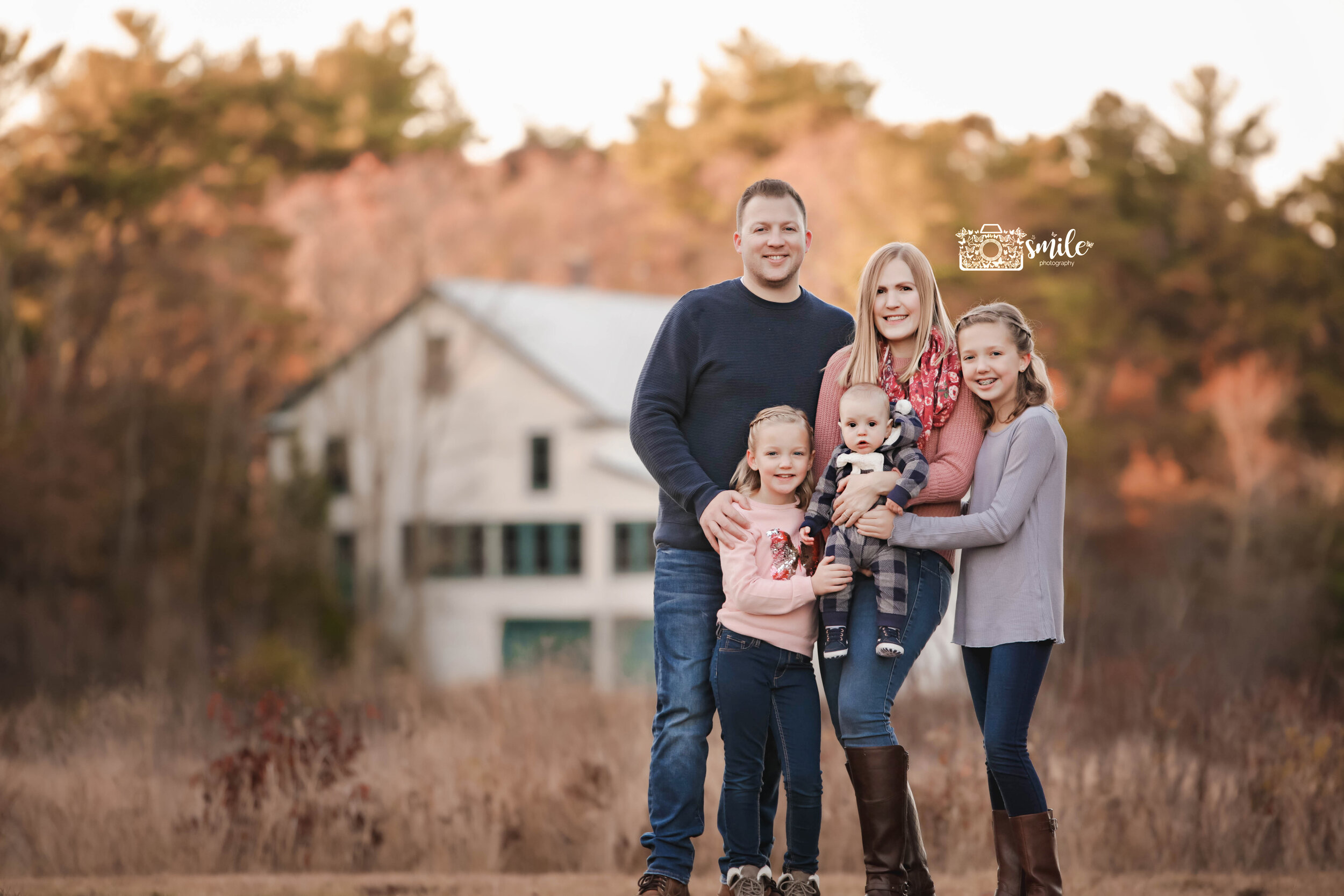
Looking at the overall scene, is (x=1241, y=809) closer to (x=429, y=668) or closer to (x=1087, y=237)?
(x=1087, y=237)

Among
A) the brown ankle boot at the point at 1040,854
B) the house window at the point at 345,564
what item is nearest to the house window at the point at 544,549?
the house window at the point at 345,564

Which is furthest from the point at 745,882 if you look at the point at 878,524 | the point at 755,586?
the point at 878,524

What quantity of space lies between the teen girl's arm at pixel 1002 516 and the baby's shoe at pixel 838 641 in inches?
12.1

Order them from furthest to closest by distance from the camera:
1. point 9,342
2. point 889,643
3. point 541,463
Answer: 1. point 541,463
2. point 9,342
3. point 889,643

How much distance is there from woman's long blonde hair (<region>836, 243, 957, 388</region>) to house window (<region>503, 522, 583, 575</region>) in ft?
93.3

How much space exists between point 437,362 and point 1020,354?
30954mm

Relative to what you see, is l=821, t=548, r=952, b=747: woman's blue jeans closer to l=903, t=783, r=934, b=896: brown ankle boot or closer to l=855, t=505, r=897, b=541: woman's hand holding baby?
l=855, t=505, r=897, b=541: woman's hand holding baby

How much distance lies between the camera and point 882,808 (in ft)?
14.3

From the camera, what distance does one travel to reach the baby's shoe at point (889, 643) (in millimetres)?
4324

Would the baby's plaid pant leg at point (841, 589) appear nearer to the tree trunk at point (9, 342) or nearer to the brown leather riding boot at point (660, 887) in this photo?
the brown leather riding boot at point (660, 887)

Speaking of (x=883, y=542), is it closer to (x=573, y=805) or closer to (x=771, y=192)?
(x=771, y=192)

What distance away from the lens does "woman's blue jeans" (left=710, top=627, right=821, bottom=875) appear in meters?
4.55

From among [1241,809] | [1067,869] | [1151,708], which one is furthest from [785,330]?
[1151,708]

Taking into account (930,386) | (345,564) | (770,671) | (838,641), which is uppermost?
(930,386)
